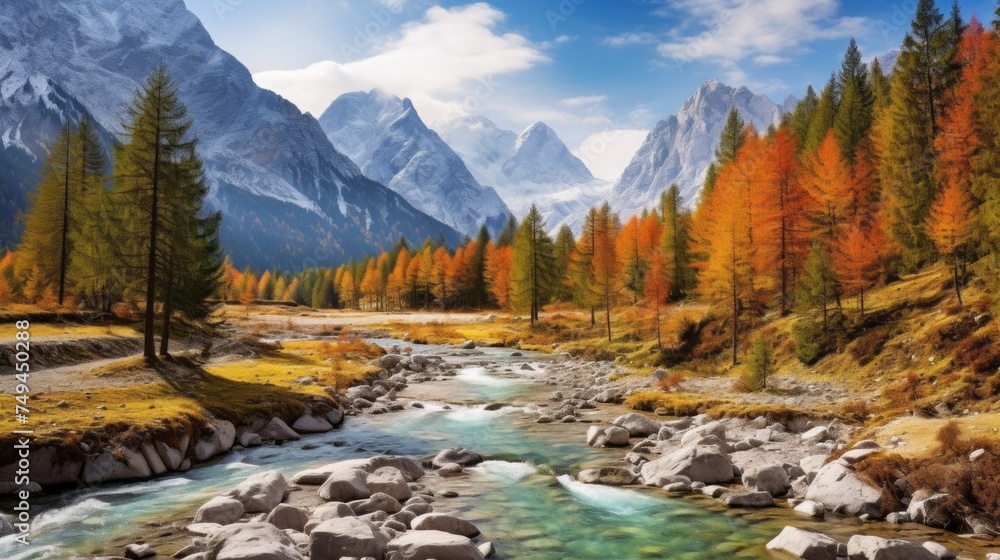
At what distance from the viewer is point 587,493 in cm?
1473

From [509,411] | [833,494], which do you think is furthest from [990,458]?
[509,411]

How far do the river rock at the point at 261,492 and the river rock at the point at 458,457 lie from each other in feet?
16.2

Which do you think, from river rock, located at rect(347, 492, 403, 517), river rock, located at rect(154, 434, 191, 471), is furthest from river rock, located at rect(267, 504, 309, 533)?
river rock, located at rect(154, 434, 191, 471)

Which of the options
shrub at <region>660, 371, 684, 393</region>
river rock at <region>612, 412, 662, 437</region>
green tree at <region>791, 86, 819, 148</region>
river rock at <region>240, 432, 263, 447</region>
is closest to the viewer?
river rock at <region>240, 432, 263, 447</region>

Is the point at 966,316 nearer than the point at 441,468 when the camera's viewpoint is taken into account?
No

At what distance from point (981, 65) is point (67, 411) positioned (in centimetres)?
4779

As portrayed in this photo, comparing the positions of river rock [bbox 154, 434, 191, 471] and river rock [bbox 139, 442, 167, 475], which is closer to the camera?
river rock [bbox 139, 442, 167, 475]

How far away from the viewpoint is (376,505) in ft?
41.5

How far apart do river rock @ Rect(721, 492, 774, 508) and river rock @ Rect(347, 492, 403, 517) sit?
7.86m

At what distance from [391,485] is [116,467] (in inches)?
300

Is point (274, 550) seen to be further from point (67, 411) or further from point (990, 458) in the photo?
point (990, 458)

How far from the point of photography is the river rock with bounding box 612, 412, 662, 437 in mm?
21031

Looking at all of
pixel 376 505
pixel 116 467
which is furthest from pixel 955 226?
pixel 116 467

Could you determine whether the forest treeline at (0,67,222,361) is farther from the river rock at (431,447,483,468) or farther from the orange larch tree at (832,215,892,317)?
the orange larch tree at (832,215,892,317)
